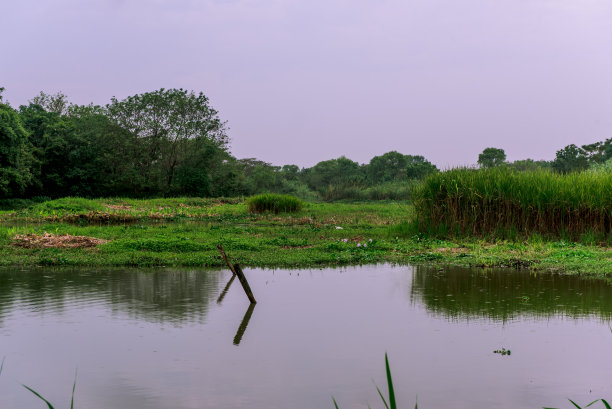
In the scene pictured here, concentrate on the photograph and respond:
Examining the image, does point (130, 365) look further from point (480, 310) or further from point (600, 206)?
point (600, 206)

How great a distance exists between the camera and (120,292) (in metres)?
9.71

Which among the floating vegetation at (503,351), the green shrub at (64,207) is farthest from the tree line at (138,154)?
the floating vegetation at (503,351)

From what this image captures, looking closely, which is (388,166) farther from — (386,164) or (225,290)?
(225,290)

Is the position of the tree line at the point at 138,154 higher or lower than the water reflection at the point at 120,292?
higher

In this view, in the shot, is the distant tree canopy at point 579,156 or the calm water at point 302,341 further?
the distant tree canopy at point 579,156

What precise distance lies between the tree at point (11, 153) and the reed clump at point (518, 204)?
2780 cm

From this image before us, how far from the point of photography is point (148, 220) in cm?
2561

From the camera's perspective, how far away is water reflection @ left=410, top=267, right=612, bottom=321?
27.4ft

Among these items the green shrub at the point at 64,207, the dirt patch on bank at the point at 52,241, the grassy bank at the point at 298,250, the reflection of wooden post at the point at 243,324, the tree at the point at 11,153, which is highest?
the tree at the point at 11,153

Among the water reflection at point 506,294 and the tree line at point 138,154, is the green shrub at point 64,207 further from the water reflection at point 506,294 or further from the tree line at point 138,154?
the water reflection at point 506,294

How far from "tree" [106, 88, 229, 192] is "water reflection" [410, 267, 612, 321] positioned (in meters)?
34.5

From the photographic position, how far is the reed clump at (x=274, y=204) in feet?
91.8

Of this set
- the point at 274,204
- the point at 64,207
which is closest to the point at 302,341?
the point at 274,204

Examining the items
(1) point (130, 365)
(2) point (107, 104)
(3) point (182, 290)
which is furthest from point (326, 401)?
(2) point (107, 104)
